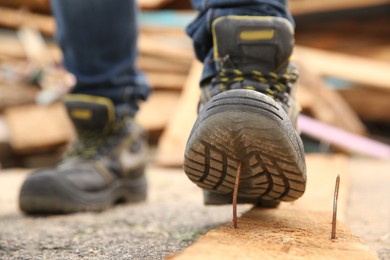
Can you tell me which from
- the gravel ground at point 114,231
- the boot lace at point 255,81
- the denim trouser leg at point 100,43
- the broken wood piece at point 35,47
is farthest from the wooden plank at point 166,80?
the boot lace at point 255,81

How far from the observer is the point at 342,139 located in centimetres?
273

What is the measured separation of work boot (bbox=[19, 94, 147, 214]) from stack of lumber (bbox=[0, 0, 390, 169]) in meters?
0.95

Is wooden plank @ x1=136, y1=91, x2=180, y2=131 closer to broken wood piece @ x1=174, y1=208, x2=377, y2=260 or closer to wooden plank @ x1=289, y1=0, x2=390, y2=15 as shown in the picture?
wooden plank @ x1=289, y1=0, x2=390, y2=15

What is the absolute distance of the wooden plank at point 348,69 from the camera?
10.0 ft

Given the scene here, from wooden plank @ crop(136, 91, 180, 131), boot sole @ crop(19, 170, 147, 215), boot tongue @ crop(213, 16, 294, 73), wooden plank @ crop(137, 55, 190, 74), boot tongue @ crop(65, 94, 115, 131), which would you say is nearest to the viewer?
boot tongue @ crop(213, 16, 294, 73)

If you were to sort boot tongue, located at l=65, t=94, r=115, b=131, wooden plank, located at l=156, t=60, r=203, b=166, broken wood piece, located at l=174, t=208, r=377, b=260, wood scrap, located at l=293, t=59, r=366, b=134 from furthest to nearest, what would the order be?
wood scrap, located at l=293, t=59, r=366, b=134 < wooden plank, located at l=156, t=60, r=203, b=166 < boot tongue, located at l=65, t=94, r=115, b=131 < broken wood piece, located at l=174, t=208, r=377, b=260

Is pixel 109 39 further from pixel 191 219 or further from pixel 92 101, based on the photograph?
pixel 191 219

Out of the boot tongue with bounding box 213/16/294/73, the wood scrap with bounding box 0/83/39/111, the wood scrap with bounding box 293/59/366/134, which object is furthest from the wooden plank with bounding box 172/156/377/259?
the wood scrap with bounding box 0/83/39/111

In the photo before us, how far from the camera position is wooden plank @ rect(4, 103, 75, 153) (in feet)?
9.34

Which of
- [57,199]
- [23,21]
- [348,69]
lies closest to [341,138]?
[348,69]

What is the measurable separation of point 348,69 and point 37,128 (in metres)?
1.80

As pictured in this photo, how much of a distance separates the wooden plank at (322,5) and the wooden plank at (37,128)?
66.9 inches

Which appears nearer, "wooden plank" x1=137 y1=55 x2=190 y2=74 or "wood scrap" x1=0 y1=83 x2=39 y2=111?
"wood scrap" x1=0 y1=83 x2=39 y2=111

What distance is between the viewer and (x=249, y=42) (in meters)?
0.99
